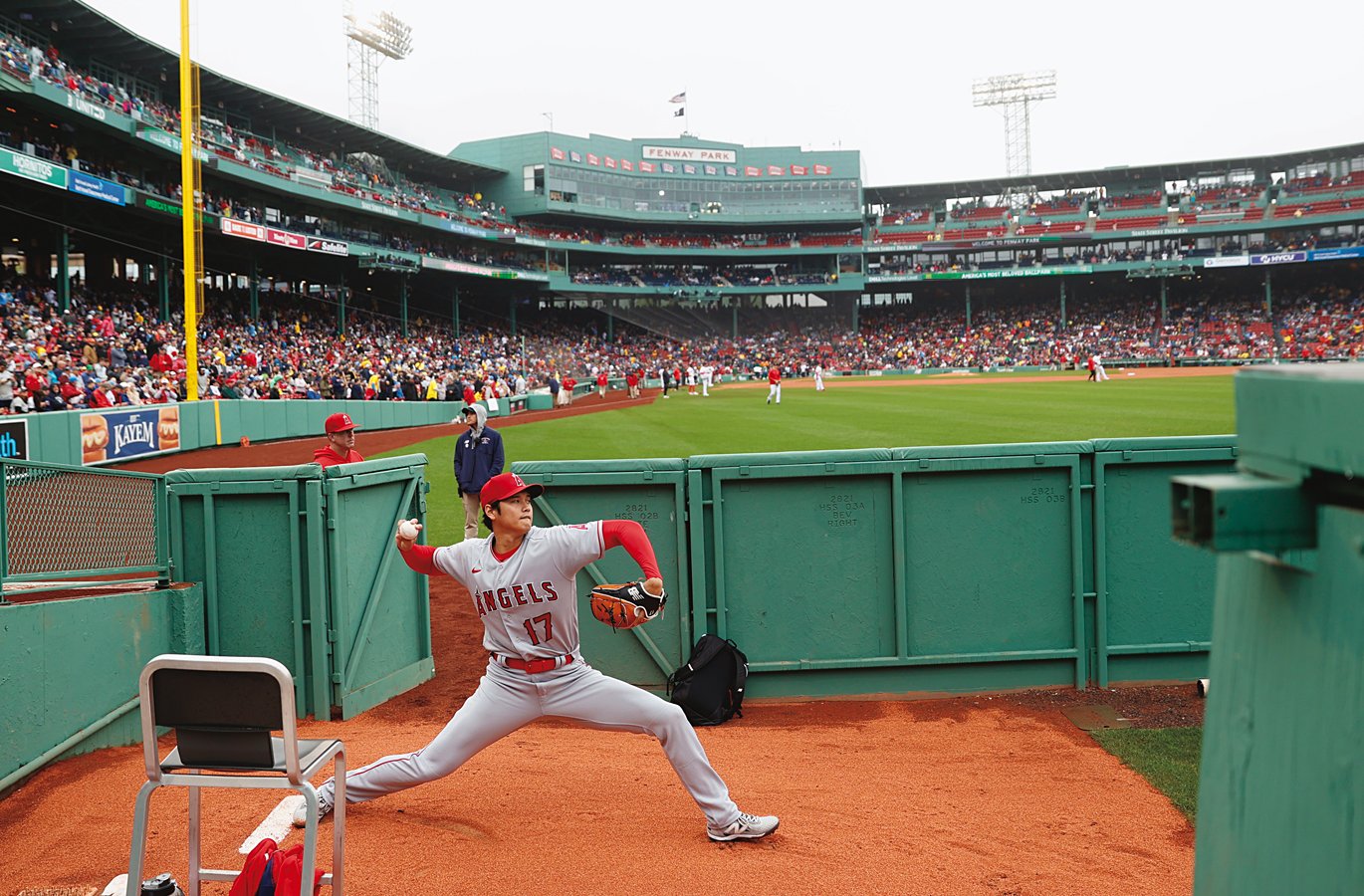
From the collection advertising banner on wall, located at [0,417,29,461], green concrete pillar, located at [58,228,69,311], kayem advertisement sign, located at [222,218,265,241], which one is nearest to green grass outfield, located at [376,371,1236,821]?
advertising banner on wall, located at [0,417,29,461]

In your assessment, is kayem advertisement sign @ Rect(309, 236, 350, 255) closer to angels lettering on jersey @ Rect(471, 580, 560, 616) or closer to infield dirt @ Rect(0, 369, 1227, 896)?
infield dirt @ Rect(0, 369, 1227, 896)

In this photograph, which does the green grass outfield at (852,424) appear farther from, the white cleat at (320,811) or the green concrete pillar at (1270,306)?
the green concrete pillar at (1270,306)

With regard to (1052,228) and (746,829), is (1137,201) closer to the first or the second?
(1052,228)

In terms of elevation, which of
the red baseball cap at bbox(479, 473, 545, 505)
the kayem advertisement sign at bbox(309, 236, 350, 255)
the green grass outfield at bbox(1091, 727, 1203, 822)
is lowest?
the green grass outfield at bbox(1091, 727, 1203, 822)

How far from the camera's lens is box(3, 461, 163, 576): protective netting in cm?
585

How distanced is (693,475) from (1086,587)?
9.94ft

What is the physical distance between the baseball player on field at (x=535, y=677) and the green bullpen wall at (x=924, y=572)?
2415mm

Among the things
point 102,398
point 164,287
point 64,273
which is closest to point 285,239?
point 164,287

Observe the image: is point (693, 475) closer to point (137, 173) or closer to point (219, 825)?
point (219, 825)

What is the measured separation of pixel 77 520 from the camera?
6297mm

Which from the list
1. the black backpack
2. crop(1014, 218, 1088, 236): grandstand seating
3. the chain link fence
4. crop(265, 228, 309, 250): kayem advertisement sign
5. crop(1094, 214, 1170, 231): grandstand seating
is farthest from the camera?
crop(1014, 218, 1088, 236): grandstand seating

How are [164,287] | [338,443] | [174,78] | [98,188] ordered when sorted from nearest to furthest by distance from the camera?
[338,443], [98,188], [164,287], [174,78]

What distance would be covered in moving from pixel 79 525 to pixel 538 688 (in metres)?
3.49

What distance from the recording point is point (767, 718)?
23.1ft
